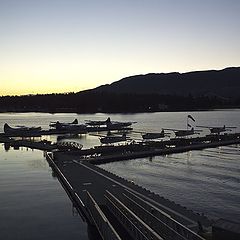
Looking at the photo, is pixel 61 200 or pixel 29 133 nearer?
pixel 61 200

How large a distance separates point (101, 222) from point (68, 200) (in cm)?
720

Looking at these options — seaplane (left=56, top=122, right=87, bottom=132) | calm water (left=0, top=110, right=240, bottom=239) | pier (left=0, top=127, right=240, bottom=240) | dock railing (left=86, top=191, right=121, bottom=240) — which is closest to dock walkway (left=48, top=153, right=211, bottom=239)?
pier (left=0, top=127, right=240, bottom=240)

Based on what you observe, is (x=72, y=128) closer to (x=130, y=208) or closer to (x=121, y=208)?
(x=130, y=208)

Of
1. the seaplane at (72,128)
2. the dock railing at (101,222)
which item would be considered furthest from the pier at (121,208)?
the seaplane at (72,128)

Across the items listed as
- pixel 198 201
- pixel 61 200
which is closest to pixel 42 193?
pixel 61 200

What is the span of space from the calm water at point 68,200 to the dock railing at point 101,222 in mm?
836

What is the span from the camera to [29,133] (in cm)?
6962

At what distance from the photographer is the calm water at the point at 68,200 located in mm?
17922

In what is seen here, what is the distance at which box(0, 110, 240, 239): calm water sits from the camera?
17.9 m

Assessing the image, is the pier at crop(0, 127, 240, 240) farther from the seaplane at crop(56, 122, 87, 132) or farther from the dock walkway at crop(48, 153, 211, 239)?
the seaplane at crop(56, 122, 87, 132)

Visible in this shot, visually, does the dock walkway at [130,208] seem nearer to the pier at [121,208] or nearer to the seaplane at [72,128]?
the pier at [121,208]

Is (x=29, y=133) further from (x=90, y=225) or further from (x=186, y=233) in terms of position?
(x=186, y=233)

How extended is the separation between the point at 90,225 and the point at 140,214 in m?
2.87

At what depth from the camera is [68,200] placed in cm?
2241
